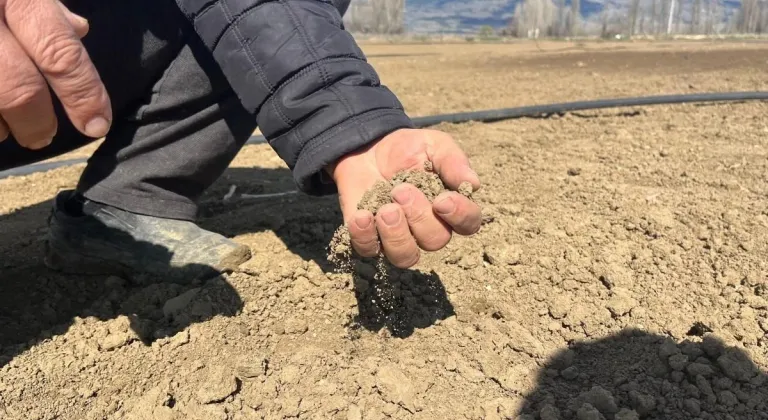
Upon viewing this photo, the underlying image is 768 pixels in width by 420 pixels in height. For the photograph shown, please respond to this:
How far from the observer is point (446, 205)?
1100mm

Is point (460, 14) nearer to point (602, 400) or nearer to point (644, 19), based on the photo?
point (644, 19)

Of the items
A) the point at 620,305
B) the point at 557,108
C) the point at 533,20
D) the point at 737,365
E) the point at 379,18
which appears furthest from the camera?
the point at 533,20

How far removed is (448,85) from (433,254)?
11.5 feet

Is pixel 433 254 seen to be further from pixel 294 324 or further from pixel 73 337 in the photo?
pixel 73 337

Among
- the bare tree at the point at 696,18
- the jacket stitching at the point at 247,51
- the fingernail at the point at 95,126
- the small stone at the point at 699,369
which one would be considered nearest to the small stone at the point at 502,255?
the small stone at the point at 699,369

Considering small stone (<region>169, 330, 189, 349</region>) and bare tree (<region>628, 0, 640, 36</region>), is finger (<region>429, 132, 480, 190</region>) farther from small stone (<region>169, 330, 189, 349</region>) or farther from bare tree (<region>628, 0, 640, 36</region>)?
bare tree (<region>628, 0, 640, 36</region>)

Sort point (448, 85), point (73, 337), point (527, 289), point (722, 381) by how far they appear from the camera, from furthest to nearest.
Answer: point (448, 85) → point (527, 289) → point (73, 337) → point (722, 381)

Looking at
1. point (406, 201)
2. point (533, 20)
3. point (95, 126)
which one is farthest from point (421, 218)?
point (533, 20)

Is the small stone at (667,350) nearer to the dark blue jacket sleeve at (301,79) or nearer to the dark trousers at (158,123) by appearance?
the dark blue jacket sleeve at (301,79)

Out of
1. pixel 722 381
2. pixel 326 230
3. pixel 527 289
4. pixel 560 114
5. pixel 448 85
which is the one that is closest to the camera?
pixel 722 381

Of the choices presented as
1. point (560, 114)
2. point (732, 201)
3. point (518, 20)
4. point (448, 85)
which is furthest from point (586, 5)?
point (732, 201)

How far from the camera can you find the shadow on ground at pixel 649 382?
3.73 feet

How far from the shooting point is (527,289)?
1.55m

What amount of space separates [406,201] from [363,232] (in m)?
0.10
